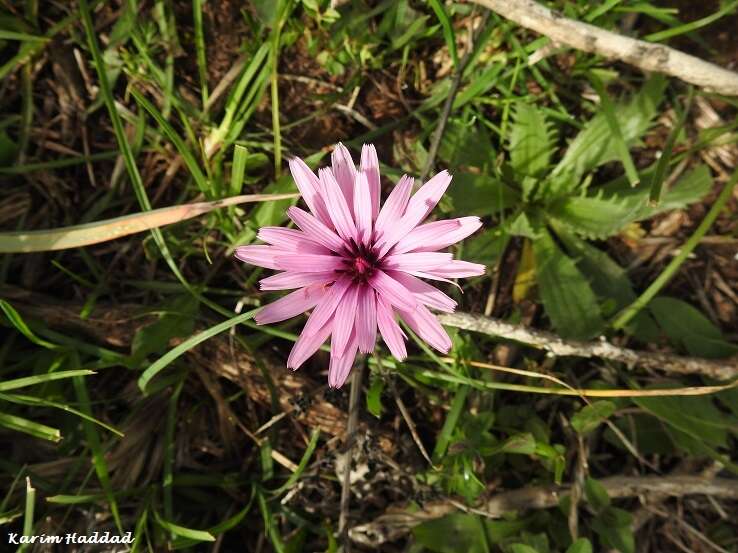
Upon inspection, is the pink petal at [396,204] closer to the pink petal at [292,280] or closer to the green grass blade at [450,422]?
the pink petal at [292,280]

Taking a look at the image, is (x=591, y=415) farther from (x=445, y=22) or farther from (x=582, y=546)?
(x=445, y=22)

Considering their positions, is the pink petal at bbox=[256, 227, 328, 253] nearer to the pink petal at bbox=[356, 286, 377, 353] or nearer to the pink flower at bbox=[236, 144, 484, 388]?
the pink flower at bbox=[236, 144, 484, 388]

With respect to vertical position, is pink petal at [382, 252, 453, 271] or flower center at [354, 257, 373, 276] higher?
pink petal at [382, 252, 453, 271]

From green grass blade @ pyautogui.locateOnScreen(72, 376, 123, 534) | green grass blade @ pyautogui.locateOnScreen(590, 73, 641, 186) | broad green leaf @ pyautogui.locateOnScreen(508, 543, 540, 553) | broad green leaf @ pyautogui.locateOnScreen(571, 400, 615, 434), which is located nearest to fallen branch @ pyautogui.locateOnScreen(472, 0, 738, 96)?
green grass blade @ pyautogui.locateOnScreen(590, 73, 641, 186)

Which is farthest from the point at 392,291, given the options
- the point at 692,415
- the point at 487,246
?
the point at 692,415

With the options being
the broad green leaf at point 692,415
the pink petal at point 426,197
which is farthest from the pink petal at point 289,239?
the broad green leaf at point 692,415

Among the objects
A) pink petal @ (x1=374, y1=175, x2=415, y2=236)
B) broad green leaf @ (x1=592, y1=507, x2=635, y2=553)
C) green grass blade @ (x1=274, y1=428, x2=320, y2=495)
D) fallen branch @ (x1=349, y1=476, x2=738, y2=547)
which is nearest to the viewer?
pink petal @ (x1=374, y1=175, x2=415, y2=236)

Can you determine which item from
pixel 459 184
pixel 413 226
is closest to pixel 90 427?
pixel 413 226

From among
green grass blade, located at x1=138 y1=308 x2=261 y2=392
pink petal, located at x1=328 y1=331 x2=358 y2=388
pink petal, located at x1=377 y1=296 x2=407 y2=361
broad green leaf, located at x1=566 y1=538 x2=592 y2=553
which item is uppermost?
pink petal, located at x1=377 y1=296 x2=407 y2=361
